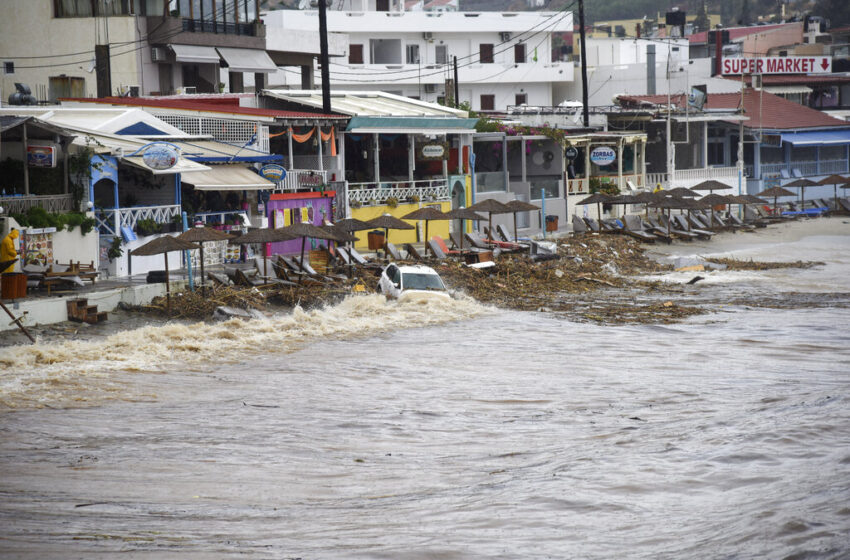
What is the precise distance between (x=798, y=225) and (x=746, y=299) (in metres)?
27.7

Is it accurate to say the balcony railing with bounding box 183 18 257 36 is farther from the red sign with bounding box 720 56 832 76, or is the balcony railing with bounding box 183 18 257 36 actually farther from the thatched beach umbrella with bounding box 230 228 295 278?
the red sign with bounding box 720 56 832 76

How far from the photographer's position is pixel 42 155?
26578 mm

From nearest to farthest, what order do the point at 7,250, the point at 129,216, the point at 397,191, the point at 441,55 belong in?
the point at 7,250 → the point at 129,216 → the point at 397,191 → the point at 441,55

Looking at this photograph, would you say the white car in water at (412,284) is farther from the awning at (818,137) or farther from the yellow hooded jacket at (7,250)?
the awning at (818,137)

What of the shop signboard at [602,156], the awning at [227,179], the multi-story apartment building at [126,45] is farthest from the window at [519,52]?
the awning at [227,179]

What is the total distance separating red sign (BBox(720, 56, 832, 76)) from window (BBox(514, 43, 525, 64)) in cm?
1401

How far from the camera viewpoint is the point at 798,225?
181 ft

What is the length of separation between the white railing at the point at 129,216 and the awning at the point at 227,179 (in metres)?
1.52

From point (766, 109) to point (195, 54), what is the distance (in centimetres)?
3898

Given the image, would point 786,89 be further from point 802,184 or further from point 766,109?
point 802,184

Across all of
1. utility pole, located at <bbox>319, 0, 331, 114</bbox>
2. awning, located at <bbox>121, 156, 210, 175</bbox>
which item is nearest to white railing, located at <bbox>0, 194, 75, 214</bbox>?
awning, located at <bbox>121, 156, 210, 175</bbox>

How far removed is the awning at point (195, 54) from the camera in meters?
45.5

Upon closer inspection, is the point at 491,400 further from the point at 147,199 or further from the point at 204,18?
the point at 204,18

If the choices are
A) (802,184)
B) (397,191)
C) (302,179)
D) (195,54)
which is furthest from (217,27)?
(802,184)
